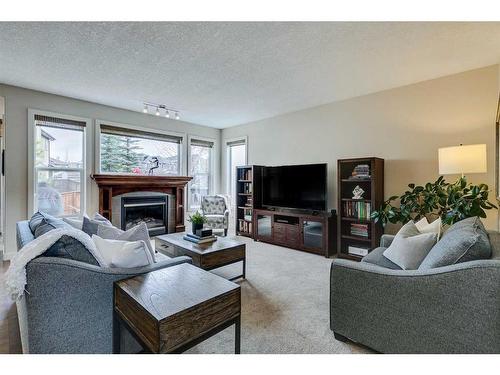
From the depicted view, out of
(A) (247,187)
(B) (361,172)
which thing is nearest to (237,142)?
(A) (247,187)

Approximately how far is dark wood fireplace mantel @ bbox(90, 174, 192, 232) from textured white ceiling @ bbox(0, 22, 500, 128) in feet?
4.41

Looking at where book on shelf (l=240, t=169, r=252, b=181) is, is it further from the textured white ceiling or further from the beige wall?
the textured white ceiling

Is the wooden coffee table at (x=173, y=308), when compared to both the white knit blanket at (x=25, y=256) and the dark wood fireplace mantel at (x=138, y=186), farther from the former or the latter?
the dark wood fireplace mantel at (x=138, y=186)

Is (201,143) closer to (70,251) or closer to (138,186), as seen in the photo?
(138,186)

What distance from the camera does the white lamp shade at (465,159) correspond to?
97.8 inches

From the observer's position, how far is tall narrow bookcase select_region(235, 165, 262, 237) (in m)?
4.89

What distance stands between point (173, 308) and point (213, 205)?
4254mm

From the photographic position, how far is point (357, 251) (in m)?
3.65

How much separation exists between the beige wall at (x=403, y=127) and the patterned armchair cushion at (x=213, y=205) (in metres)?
1.55

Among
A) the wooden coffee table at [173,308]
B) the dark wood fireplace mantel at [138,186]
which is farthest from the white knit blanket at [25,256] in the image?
the dark wood fireplace mantel at [138,186]
